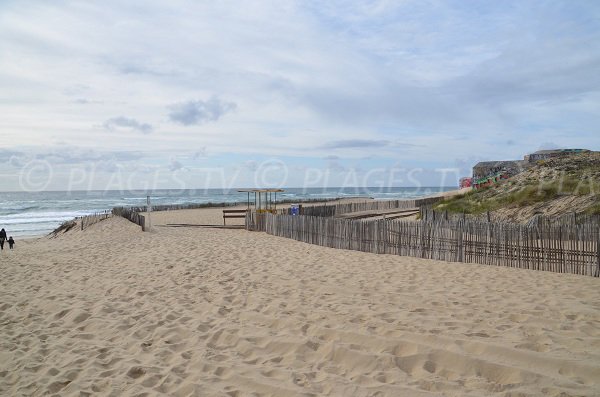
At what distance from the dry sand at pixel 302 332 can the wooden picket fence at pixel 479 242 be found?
49cm

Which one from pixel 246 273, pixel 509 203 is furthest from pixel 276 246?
pixel 509 203

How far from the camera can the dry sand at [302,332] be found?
12.0 feet

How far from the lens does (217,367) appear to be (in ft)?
13.3

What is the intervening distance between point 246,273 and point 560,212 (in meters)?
10.7

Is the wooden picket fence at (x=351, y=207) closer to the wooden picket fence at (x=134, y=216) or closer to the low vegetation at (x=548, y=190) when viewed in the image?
the low vegetation at (x=548, y=190)

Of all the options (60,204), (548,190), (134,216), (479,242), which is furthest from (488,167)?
(60,204)

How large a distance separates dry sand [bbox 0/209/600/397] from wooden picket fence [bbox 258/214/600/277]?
1.60 feet

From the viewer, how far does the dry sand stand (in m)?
3.67

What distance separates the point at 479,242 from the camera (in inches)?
351

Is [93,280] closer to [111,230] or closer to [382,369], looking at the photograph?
[382,369]

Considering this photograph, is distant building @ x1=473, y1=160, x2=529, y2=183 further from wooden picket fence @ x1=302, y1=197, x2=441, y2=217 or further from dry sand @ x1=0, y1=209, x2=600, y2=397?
dry sand @ x1=0, y1=209, x2=600, y2=397

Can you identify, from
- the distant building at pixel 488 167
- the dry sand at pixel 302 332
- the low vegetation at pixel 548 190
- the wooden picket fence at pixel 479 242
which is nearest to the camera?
the dry sand at pixel 302 332

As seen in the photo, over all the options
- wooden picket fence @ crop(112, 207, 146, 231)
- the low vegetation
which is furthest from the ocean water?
the low vegetation

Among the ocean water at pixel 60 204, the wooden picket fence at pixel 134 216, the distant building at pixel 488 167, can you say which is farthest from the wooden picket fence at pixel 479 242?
the ocean water at pixel 60 204
